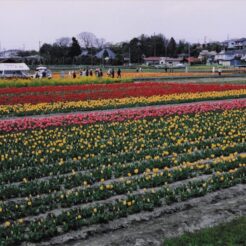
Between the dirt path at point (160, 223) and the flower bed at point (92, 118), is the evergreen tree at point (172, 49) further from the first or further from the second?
the dirt path at point (160, 223)

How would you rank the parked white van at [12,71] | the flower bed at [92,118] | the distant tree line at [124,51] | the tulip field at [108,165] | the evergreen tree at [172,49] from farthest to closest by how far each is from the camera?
the evergreen tree at [172,49] < the distant tree line at [124,51] < the parked white van at [12,71] < the flower bed at [92,118] < the tulip field at [108,165]

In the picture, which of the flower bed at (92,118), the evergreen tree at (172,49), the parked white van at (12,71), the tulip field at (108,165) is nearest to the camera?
the tulip field at (108,165)

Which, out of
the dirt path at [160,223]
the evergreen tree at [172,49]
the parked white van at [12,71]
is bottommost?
the dirt path at [160,223]

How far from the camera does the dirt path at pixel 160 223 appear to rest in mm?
6195

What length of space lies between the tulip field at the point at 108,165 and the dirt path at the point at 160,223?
183 mm

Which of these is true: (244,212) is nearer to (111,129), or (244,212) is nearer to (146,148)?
(146,148)

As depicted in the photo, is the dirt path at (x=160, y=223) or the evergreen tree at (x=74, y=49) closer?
the dirt path at (x=160, y=223)

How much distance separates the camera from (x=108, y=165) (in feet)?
33.6

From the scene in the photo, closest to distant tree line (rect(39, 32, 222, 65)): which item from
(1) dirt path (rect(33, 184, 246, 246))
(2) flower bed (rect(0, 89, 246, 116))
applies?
(2) flower bed (rect(0, 89, 246, 116))

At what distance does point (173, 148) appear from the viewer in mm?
11836

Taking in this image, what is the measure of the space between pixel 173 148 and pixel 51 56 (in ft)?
339

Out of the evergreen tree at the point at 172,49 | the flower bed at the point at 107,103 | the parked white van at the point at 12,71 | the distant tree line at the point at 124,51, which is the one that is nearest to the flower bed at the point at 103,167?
the flower bed at the point at 107,103

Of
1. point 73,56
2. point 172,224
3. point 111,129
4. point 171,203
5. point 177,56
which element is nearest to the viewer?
point 172,224

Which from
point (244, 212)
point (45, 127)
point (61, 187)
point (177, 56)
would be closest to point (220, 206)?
point (244, 212)
